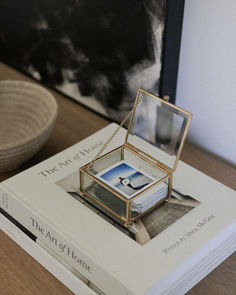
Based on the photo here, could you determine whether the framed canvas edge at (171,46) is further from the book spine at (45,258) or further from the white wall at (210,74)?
the book spine at (45,258)

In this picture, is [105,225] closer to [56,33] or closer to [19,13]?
[56,33]

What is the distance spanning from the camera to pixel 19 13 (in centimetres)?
101

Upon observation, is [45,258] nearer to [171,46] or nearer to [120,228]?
[120,228]

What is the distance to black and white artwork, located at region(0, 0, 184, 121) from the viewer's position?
0.78m

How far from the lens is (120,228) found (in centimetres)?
65

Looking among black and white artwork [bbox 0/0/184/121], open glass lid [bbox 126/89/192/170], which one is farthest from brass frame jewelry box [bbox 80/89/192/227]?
black and white artwork [bbox 0/0/184/121]

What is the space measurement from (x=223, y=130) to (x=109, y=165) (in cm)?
22

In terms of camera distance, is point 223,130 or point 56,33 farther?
point 56,33

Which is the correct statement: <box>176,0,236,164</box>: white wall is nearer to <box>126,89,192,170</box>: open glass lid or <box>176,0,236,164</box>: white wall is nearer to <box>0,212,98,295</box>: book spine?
<box>126,89,192,170</box>: open glass lid

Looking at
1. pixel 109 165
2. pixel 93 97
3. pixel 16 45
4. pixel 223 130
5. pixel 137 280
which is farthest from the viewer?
pixel 16 45

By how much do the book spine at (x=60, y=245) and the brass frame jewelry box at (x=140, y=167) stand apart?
7 centimetres

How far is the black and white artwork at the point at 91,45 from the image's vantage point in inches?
30.9

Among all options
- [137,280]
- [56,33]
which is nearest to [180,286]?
[137,280]

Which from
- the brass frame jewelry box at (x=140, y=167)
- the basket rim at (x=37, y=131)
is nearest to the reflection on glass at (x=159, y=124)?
the brass frame jewelry box at (x=140, y=167)
